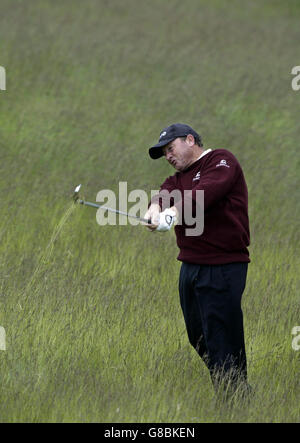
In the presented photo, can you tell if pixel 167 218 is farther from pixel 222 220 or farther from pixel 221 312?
pixel 221 312

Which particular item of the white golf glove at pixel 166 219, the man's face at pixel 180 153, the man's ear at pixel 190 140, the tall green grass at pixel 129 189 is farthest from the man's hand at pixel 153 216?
the tall green grass at pixel 129 189

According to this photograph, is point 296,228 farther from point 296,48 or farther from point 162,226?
point 296,48

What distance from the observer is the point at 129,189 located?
950 centimetres

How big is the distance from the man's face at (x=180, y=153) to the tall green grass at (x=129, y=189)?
4.36 feet

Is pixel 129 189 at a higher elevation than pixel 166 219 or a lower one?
higher

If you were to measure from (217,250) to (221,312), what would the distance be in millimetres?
381

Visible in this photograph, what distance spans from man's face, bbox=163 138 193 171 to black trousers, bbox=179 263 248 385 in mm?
648

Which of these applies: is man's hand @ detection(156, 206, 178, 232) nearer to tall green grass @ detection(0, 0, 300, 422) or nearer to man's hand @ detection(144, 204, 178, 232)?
man's hand @ detection(144, 204, 178, 232)

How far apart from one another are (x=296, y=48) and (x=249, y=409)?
45.3 ft

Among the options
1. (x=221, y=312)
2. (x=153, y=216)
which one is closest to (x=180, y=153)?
(x=153, y=216)

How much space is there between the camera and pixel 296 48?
1725cm
